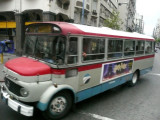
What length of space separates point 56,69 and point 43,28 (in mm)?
1224

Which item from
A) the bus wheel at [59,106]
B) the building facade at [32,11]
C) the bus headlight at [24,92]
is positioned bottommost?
the bus wheel at [59,106]

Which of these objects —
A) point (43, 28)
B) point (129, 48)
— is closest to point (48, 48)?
point (43, 28)

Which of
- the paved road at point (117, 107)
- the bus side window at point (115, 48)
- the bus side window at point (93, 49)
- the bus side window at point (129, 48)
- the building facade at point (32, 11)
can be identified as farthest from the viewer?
the building facade at point (32, 11)

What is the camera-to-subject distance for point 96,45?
5.21 m

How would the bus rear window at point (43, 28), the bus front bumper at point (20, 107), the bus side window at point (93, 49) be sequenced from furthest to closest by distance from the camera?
the bus side window at point (93, 49), the bus rear window at point (43, 28), the bus front bumper at point (20, 107)

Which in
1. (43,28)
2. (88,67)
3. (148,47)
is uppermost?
(43,28)

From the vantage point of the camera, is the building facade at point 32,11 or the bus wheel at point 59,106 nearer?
the bus wheel at point 59,106

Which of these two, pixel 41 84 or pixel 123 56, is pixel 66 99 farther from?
pixel 123 56

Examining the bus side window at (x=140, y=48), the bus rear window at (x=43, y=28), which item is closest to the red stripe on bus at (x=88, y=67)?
the bus rear window at (x=43, y=28)

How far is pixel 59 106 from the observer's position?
4277mm

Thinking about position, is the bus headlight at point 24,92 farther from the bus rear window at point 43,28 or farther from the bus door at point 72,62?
the bus rear window at point 43,28

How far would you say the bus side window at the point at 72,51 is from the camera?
14.0 ft

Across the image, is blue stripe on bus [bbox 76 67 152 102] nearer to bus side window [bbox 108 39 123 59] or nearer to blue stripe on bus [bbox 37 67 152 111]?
blue stripe on bus [bbox 37 67 152 111]

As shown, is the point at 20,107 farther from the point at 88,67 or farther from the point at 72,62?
the point at 88,67
